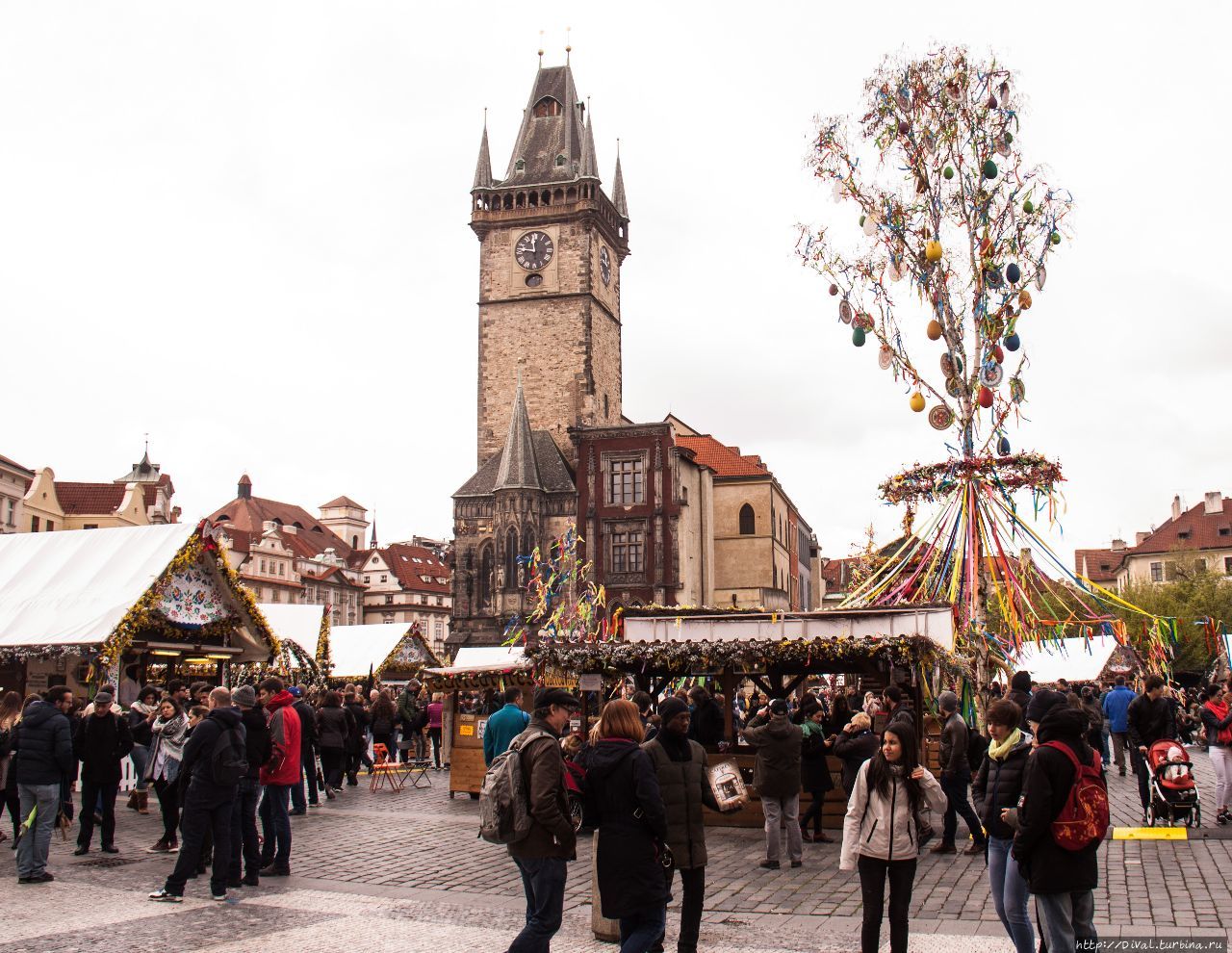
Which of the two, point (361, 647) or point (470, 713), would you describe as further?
point (361, 647)

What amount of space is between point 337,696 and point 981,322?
11.5 meters

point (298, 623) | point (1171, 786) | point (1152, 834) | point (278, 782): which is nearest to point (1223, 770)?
point (1171, 786)

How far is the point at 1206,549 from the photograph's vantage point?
79812mm

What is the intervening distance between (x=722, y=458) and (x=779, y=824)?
51.8m

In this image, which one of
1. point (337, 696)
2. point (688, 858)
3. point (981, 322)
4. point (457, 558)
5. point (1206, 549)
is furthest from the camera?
point (1206, 549)

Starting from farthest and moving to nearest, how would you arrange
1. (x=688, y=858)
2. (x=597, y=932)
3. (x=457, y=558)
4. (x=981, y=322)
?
(x=457, y=558), (x=981, y=322), (x=597, y=932), (x=688, y=858)

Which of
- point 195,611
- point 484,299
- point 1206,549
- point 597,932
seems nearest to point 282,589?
point 484,299

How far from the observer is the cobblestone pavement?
25.6ft

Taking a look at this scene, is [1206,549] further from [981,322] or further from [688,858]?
[688,858]

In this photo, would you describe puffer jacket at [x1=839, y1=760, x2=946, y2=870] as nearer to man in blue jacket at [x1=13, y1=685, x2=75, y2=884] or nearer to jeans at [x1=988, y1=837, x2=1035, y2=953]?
jeans at [x1=988, y1=837, x2=1035, y2=953]

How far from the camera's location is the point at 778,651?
1404 cm

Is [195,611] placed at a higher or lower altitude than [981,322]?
lower

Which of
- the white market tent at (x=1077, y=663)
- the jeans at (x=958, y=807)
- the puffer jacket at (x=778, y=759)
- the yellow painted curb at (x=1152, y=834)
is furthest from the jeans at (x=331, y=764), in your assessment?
the white market tent at (x=1077, y=663)

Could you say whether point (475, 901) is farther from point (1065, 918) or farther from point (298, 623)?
point (298, 623)
